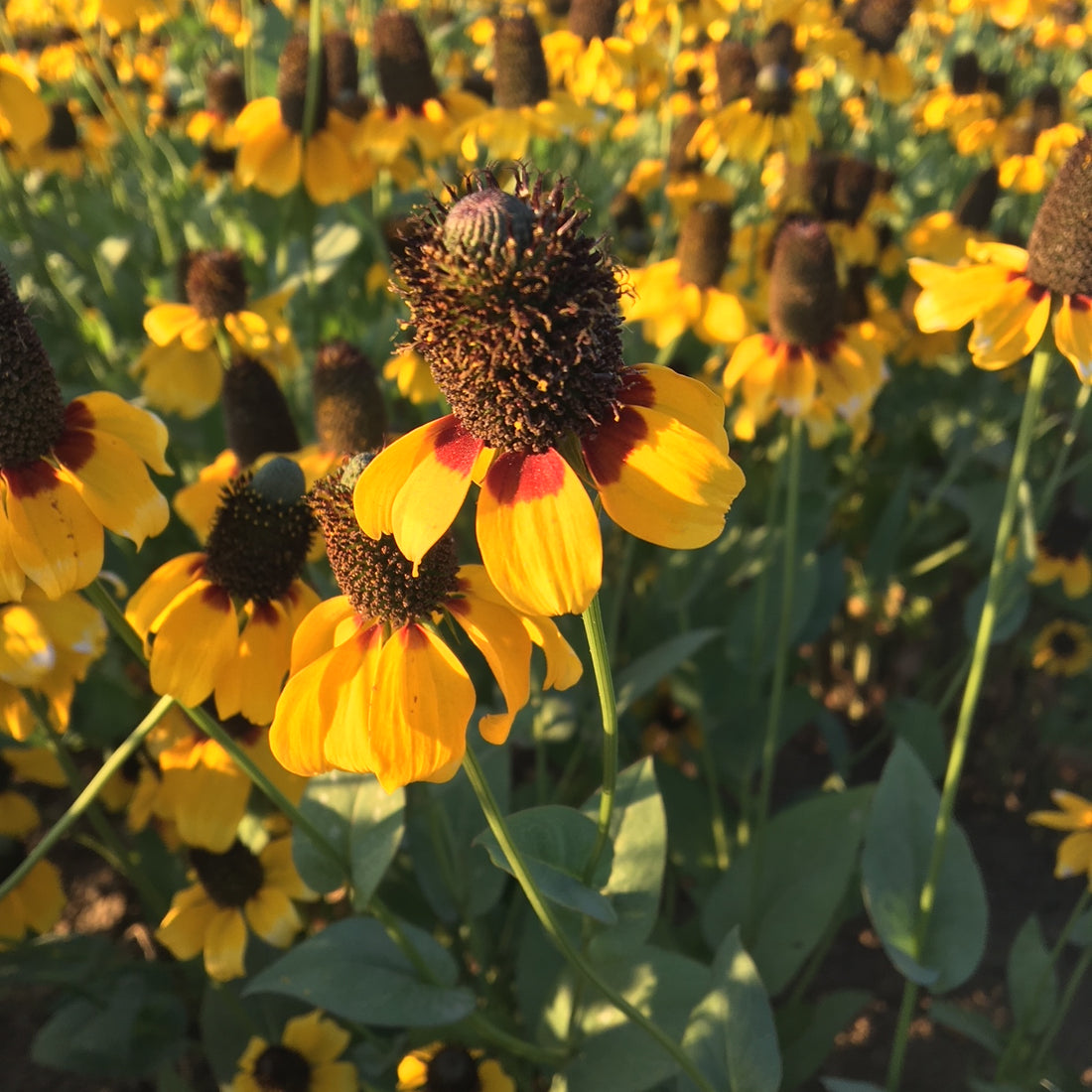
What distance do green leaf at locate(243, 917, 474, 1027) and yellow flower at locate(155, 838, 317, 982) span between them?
0.70 feet

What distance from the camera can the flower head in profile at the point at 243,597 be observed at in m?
1.07

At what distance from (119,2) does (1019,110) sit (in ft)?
10.3

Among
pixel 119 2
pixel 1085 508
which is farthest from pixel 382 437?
pixel 1085 508

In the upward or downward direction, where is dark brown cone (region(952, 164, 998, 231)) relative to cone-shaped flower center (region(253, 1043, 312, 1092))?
upward

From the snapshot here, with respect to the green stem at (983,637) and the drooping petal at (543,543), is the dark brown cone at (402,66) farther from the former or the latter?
the drooping petal at (543,543)

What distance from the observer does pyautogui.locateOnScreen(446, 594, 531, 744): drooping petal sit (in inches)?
33.3

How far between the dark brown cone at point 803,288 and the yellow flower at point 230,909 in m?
1.33

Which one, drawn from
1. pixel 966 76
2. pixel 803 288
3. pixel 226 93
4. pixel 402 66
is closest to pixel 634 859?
pixel 803 288

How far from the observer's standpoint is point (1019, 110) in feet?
11.5

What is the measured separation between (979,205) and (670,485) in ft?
8.69

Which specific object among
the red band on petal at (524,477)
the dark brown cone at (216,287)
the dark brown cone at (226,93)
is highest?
the red band on petal at (524,477)

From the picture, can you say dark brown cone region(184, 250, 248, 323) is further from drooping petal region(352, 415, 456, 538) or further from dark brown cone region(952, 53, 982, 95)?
dark brown cone region(952, 53, 982, 95)

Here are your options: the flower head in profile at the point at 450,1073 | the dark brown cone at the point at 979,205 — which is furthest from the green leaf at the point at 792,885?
the dark brown cone at the point at 979,205

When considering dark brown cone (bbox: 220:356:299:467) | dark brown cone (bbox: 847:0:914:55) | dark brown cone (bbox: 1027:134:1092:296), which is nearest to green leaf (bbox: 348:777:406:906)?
dark brown cone (bbox: 220:356:299:467)
